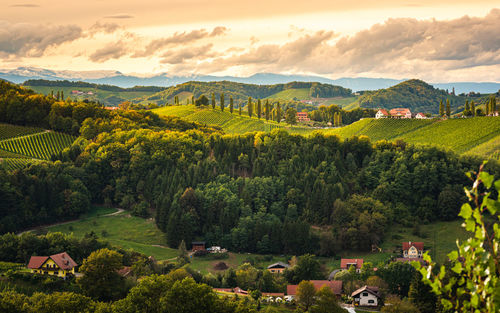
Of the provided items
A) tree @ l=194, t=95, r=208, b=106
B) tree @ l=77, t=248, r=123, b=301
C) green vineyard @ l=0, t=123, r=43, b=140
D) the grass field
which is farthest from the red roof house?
tree @ l=194, t=95, r=208, b=106

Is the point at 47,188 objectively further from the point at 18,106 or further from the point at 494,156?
the point at 494,156

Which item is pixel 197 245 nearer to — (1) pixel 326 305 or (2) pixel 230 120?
(1) pixel 326 305

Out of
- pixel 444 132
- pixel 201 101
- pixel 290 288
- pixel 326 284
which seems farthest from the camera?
pixel 201 101

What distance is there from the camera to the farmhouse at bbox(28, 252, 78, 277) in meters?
48.0

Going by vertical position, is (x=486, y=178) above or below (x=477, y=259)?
above

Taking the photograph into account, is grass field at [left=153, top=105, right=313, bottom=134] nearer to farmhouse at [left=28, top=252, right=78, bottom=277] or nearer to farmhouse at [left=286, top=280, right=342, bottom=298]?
farmhouse at [left=286, top=280, right=342, bottom=298]

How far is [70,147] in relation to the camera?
9094 centimetres

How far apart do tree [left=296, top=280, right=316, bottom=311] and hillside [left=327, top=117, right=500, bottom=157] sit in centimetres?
5054

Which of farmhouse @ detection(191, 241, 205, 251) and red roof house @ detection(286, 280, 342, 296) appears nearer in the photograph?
red roof house @ detection(286, 280, 342, 296)

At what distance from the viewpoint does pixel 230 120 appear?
130m

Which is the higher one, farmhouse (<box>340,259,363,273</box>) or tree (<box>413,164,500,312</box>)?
tree (<box>413,164,500,312</box>)

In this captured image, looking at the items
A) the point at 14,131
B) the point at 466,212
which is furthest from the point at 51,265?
the point at 14,131

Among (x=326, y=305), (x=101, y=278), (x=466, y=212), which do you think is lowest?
(x=326, y=305)

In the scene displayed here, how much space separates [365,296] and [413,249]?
651 inches
